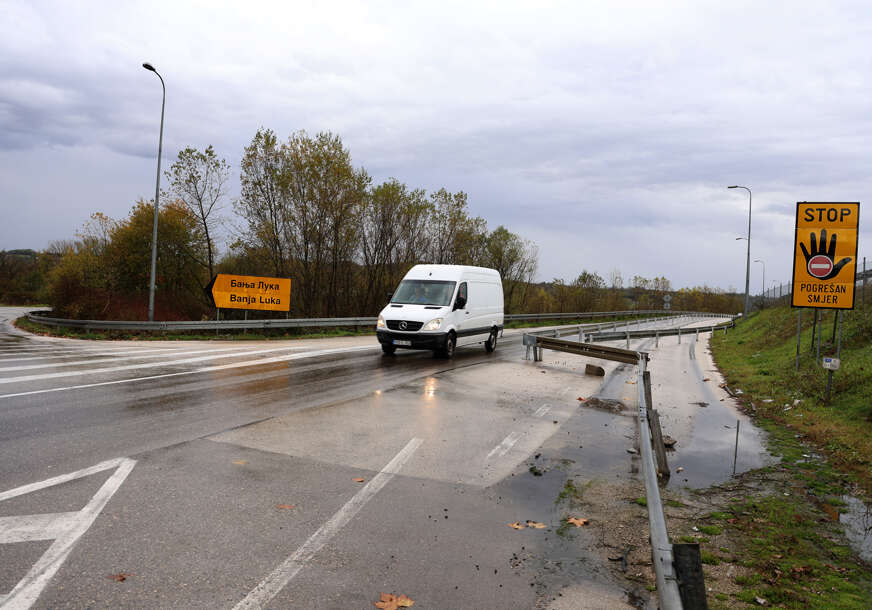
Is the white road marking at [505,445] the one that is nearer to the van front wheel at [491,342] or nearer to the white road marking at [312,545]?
the white road marking at [312,545]

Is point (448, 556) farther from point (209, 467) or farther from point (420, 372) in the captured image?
point (420, 372)

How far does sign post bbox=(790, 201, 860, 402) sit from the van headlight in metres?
8.25

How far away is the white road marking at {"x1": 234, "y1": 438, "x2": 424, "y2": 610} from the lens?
10.5ft

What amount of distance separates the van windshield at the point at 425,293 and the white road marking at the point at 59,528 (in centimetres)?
1075

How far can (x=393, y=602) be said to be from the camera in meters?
3.20

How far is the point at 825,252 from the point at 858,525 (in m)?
9.75

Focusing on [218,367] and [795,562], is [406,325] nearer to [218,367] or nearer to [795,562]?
[218,367]

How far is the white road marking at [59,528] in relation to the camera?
3.05 metres

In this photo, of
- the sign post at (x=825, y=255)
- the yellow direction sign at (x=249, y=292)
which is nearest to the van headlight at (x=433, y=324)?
Answer: the sign post at (x=825, y=255)

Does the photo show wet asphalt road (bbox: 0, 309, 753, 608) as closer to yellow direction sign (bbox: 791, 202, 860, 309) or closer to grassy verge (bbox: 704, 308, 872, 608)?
grassy verge (bbox: 704, 308, 872, 608)

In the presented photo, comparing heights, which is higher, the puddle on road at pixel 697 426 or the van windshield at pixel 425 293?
the van windshield at pixel 425 293

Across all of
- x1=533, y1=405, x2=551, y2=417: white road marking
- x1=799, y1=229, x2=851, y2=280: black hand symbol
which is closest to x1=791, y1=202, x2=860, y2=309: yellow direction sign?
x1=799, y1=229, x2=851, y2=280: black hand symbol

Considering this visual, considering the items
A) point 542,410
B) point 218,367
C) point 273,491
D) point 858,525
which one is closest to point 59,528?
point 273,491

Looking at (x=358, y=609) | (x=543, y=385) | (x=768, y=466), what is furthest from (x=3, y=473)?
(x=543, y=385)
